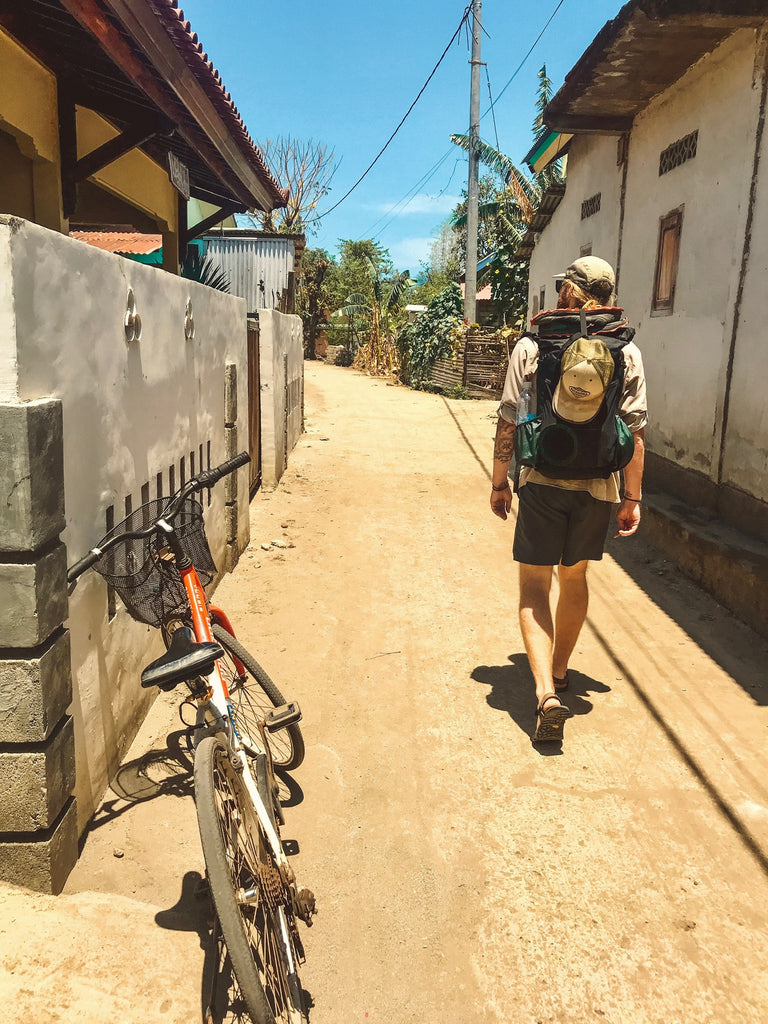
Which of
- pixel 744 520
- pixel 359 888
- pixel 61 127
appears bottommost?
pixel 359 888

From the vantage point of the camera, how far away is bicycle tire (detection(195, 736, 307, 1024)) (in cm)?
184

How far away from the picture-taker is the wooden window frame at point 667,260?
25.3 feet

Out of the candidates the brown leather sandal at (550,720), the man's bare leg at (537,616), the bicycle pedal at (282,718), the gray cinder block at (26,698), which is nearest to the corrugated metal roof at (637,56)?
the man's bare leg at (537,616)

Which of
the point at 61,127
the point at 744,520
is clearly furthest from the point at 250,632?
the point at 61,127

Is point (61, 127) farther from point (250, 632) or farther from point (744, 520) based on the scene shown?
point (744, 520)

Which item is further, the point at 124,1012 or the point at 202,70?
the point at 202,70

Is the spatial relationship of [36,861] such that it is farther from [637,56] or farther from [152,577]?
[637,56]

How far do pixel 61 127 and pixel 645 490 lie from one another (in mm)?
6115

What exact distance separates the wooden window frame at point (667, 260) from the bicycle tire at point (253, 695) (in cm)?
609

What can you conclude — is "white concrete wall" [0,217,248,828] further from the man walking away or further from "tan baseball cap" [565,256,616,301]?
"tan baseball cap" [565,256,616,301]

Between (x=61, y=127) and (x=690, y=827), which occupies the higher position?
(x=61, y=127)

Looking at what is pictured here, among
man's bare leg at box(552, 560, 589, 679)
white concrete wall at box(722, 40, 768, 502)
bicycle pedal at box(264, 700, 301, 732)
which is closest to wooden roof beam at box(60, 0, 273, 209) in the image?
bicycle pedal at box(264, 700, 301, 732)

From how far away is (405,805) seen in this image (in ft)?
10.6

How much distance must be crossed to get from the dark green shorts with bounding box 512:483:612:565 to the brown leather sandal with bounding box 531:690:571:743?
637 mm
